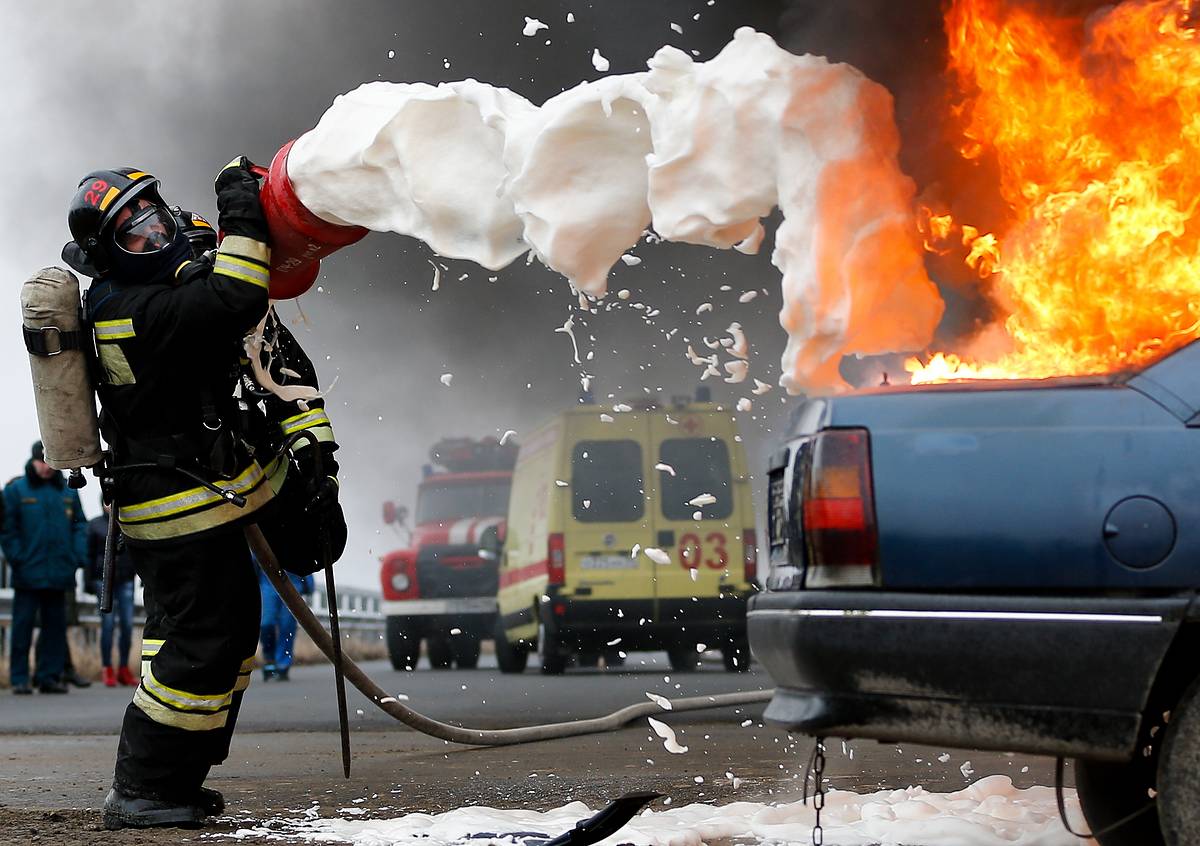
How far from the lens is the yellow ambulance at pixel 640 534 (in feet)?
47.6

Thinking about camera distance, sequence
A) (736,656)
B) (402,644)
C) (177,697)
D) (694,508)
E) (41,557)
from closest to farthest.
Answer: (177,697), (41,557), (694,508), (736,656), (402,644)

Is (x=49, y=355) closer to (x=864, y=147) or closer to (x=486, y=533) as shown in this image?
(x=864, y=147)

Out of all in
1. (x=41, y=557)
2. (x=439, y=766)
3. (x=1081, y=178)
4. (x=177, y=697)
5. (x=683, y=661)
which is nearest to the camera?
(x=1081, y=178)

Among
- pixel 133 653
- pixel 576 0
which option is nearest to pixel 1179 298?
pixel 576 0

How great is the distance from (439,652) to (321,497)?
1373 cm

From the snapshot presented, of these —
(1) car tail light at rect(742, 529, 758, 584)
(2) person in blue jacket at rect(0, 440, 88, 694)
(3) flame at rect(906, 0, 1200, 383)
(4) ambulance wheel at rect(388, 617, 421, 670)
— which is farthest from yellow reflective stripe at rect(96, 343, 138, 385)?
(4) ambulance wheel at rect(388, 617, 421, 670)

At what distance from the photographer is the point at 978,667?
121 inches

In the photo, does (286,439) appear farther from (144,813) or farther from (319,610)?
(319,610)

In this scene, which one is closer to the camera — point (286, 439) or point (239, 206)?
point (239, 206)

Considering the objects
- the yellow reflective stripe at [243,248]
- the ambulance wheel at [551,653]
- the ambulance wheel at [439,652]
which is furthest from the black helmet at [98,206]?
the ambulance wheel at [439,652]

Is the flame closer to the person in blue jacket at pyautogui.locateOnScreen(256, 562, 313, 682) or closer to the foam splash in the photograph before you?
the foam splash

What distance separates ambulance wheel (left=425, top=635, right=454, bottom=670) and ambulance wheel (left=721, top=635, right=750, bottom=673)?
3.92 meters

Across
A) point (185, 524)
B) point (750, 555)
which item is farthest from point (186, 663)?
point (750, 555)

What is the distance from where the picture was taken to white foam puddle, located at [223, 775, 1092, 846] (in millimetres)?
4059
